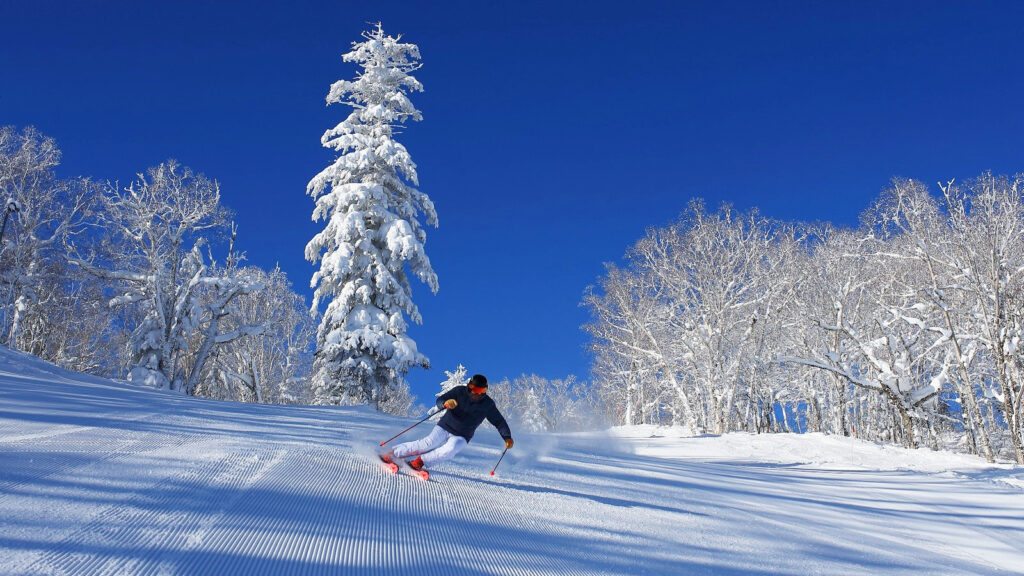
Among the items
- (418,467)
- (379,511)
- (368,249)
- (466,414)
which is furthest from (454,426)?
(368,249)

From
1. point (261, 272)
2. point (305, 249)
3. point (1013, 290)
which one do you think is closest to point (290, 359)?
point (261, 272)

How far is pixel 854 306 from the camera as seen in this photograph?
92.7ft

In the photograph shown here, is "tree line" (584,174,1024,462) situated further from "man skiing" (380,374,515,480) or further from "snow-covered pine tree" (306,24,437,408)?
"man skiing" (380,374,515,480)

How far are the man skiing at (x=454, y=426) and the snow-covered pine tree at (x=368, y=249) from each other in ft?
38.7

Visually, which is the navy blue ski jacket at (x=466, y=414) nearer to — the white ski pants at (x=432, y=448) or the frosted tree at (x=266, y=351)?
the white ski pants at (x=432, y=448)

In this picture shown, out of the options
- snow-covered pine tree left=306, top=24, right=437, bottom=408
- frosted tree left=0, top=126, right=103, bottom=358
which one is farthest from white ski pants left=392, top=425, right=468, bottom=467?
frosted tree left=0, top=126, right=103, bottom=358

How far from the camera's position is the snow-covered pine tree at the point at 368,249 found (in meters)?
17.8

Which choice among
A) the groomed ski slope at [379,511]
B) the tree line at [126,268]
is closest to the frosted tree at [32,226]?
the tree line at [126,268]

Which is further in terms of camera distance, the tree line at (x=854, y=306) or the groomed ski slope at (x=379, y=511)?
the tree line at (x=854, y=306)

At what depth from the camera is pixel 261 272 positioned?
3197 cm

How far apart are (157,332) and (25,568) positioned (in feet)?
72.1

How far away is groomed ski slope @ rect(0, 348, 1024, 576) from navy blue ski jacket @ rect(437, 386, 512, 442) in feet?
1.67

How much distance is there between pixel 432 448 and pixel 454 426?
33cm

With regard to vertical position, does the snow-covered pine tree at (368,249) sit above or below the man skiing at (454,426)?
above
